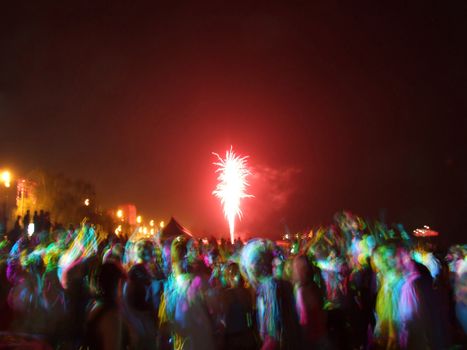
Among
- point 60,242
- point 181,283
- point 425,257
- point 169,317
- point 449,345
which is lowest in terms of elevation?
point 449,345

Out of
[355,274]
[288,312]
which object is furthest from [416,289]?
[355,274]

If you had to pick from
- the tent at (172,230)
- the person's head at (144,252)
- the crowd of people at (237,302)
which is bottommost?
the crowd of people at (237,302)

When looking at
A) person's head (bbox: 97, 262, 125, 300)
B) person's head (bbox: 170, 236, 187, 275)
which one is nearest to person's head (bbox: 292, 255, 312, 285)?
person's head (bbox: 170, 236, 187, 275)

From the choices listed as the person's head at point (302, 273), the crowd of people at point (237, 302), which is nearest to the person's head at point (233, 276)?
the crowd of people at point (237, 302)

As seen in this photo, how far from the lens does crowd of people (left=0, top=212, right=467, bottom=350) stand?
15.1 ft

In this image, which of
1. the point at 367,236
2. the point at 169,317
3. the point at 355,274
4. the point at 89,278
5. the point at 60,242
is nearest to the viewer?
the point at 169,317

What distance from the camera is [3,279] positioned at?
7762 mm

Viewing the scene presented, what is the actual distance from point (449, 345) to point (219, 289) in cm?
276

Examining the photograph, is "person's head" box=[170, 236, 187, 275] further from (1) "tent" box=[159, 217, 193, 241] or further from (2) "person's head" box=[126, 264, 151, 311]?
(1) "tent" box=[159, 217, 193, 241]

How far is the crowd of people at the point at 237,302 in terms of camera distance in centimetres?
461

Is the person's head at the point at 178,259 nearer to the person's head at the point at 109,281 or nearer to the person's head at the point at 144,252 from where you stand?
the person's head at the point at 144,252

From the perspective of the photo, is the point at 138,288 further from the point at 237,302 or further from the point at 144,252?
the point at 237,302

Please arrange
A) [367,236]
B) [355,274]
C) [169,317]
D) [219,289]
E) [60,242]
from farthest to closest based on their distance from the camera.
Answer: [60,242] < [367,236] < [355,274] < [219,289] < [169,317]

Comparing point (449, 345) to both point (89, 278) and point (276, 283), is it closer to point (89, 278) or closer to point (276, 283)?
point (276, 283)
